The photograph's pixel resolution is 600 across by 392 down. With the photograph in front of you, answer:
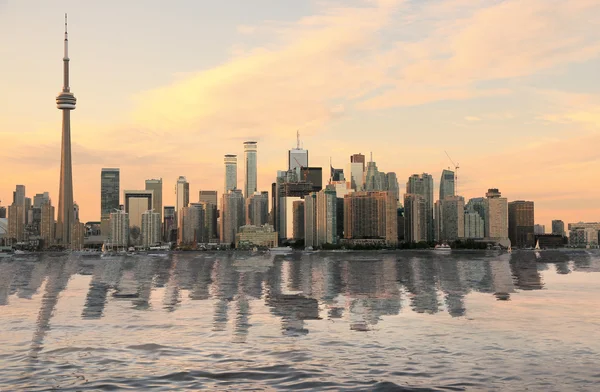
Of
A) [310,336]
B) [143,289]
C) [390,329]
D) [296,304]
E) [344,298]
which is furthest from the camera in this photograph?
[143,289]

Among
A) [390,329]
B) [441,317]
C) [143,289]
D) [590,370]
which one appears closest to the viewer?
[590,370]

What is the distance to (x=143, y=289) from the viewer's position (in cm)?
10475

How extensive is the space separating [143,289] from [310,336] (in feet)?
199

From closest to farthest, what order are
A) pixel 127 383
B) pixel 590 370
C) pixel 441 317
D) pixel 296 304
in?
pixel 127 383, pixel 590 370, pixel 441 317, pixel 296 304

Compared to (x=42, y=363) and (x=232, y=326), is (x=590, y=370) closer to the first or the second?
(x=232, y=326)

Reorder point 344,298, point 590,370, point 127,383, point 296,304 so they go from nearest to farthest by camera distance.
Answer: point 127,383
point 590,370
point 296,304
point 344,298

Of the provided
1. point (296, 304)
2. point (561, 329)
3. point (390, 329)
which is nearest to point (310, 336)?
point (390, 329)

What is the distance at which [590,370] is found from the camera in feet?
124

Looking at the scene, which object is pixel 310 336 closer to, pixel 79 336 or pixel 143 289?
pixel 79 336

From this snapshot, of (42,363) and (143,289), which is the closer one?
(42,363)

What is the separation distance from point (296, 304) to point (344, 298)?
10.1 metres

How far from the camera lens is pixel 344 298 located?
276ft

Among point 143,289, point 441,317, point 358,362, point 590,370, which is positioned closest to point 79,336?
point 358,362

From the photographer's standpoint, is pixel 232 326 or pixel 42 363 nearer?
pixel 42 363
